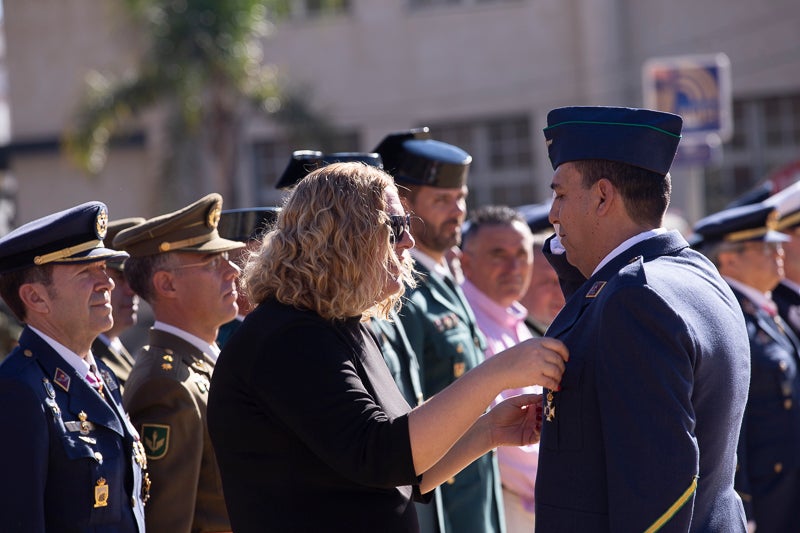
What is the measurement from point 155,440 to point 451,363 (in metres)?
1.39

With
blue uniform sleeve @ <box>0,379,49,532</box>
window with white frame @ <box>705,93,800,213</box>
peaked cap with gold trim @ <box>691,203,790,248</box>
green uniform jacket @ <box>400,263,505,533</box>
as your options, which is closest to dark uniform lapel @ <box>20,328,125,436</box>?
blue uniform sleeve @ <box>0,379,49,532</box>

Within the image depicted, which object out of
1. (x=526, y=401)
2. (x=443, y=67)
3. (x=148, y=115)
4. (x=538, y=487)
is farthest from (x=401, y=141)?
(x=148, y=115)

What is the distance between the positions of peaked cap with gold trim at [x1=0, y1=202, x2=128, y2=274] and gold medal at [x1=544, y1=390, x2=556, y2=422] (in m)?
1.50

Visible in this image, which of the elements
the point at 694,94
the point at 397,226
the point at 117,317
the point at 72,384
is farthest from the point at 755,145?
the point at 72,384

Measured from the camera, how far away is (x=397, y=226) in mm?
2863

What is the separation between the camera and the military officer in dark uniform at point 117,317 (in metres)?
4.55

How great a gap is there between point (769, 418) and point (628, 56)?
44.5 ft

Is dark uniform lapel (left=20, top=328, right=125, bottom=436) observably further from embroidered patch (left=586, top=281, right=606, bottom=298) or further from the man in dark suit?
embroidered patch (left=586, top=281, right=606, bottom=298)

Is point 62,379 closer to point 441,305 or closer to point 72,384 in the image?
point 72,384

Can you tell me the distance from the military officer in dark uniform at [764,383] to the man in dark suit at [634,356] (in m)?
2.61

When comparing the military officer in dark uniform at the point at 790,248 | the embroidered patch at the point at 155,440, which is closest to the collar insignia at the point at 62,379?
the embroidered patch at the point at 155,440

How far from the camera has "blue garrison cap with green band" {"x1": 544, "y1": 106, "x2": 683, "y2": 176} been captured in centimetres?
262

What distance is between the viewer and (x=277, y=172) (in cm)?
1911

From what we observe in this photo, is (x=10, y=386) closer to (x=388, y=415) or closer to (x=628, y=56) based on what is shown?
(x=388, y=415)
